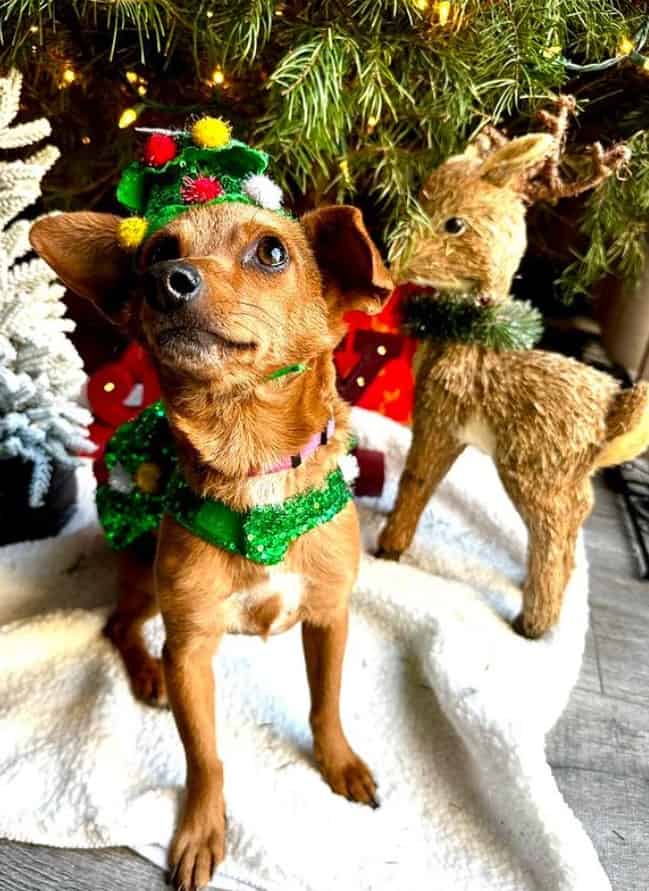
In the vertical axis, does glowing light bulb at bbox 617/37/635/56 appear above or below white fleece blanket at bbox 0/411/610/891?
above

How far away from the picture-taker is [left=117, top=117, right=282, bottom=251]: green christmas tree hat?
587mm

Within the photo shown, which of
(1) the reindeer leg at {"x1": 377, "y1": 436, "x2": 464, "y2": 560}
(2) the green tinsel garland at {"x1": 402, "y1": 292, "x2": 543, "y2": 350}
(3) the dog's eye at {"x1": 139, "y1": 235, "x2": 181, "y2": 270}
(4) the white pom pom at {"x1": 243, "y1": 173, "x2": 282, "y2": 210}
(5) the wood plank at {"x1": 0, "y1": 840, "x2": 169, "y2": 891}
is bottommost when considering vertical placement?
(5) the wood plank at {"x1": 0, "y1": 840, "x2": 169, "y2": 891}

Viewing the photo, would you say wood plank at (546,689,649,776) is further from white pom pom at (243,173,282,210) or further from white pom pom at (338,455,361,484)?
white pom pom at (243,173,282,210)

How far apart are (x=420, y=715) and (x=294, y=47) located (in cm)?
81

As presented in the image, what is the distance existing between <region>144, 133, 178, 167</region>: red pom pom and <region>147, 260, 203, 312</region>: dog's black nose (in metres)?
0.17

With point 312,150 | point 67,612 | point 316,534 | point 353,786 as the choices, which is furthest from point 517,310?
point 67,612

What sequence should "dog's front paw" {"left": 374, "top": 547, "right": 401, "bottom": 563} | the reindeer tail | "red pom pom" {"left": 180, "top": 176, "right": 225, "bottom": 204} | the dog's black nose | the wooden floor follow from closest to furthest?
the dog's black nose, "red pom pom" {"left": 180, "top": 176, "right": 225, "bottom": 204}, the wooden floor, the reindeer tail, "dog's front paw" {"left": 374, "top": 547, "right": 401, "bottom": 563}

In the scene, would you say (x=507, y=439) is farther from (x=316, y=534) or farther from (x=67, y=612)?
(x=67, y=612)

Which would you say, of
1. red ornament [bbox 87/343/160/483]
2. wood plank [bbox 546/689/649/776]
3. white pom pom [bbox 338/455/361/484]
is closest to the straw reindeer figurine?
wood plank [bbox 546/689/649/776]

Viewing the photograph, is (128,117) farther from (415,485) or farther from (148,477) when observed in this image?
(415,485)

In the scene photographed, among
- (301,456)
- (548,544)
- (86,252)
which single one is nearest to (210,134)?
(86,252)

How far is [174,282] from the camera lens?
49 cm

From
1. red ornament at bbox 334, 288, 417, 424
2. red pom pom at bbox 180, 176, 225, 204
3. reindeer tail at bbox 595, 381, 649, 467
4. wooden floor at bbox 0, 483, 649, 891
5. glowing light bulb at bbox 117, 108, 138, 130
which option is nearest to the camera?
red pom pom at bbox 180, 176, 225, 204

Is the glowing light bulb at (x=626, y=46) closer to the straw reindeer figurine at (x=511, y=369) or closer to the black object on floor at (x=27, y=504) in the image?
the straw reindeer figurine at (x=511, y=369)
